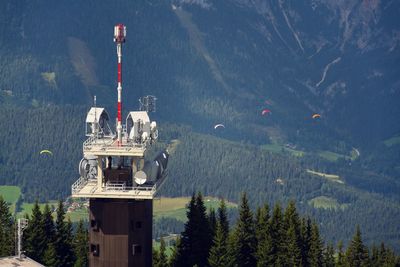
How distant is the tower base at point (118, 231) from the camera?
609 ft

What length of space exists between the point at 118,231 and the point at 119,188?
188 inches

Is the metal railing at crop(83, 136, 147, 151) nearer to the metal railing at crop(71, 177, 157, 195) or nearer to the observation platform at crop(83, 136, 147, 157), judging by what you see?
the observation platform at crop(83, 136, 147, 157)

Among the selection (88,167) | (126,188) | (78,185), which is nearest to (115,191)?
(126,188)

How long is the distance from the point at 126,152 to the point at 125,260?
1214cm

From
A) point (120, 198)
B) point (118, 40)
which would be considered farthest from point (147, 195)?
point (118, 40)

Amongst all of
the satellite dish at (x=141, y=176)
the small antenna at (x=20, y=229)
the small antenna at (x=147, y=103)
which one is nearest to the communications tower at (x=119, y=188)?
the satellite dish at (x=141, y=176)

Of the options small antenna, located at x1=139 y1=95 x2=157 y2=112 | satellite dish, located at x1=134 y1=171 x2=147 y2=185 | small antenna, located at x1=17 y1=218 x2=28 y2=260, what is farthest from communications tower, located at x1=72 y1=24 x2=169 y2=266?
small antenna, located at x1=17 y1=218 x2=28 y2=260

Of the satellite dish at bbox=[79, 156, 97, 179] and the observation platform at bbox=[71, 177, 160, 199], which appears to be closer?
the observation platform at bbox=[71, 177, 160, 199]

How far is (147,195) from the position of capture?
601 feet

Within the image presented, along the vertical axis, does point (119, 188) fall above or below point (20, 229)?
above

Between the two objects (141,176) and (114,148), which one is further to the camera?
(114,148)

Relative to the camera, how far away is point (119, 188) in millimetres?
185125

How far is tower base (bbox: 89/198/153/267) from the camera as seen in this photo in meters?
186

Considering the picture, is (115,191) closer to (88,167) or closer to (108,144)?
(88,167)
